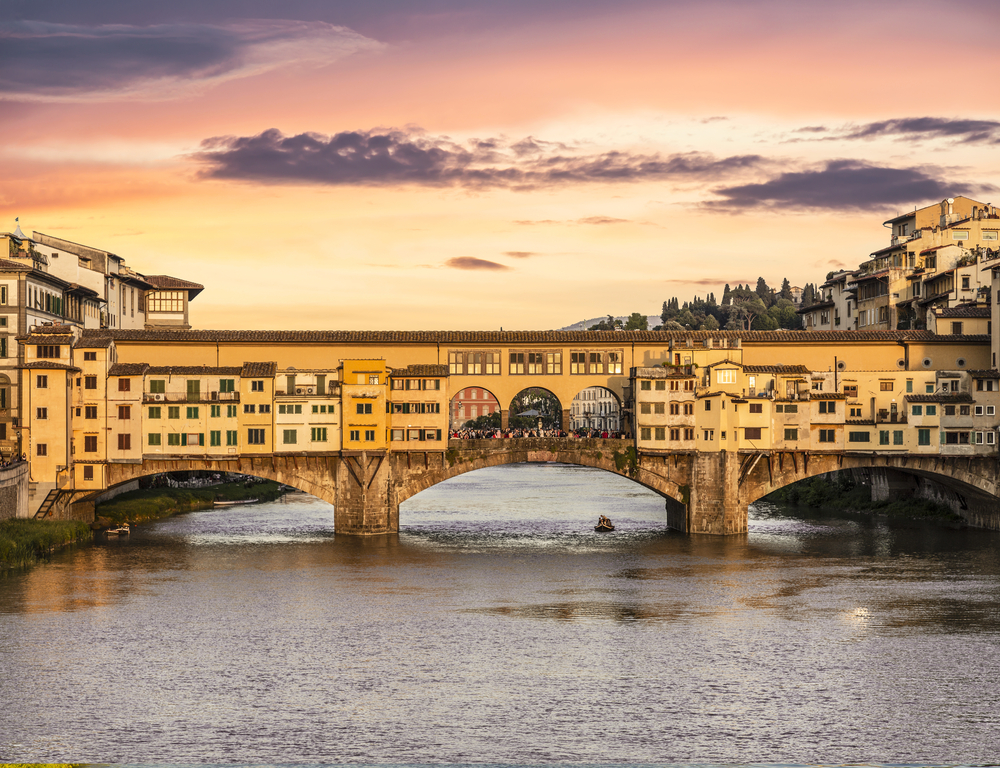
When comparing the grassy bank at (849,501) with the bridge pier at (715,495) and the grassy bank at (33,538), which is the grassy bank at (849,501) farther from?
the grassy bank at (33,538)

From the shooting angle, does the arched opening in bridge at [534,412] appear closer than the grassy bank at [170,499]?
No

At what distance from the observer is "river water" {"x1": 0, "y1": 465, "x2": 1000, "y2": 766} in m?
32.6

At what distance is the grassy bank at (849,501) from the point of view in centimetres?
7894

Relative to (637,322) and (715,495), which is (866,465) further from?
(637,322)

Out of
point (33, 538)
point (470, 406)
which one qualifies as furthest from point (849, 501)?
point (470, 406)

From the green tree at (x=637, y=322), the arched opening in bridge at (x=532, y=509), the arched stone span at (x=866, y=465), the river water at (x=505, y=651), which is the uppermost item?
the green tree at (x=637, y=322)

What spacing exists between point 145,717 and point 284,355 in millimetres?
41415

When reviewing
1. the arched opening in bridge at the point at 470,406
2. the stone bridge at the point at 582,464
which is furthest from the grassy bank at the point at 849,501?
the arched opening in bridge at the point at 470,406

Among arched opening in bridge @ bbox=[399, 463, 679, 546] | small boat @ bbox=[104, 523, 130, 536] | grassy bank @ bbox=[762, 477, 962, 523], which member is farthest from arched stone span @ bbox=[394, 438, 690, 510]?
grassy bank @ bbox=[762, 477, 962, 523]

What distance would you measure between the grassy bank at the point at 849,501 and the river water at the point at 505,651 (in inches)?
333

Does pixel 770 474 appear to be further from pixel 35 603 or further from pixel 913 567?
pixel 35 603

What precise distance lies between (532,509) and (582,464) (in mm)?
18604

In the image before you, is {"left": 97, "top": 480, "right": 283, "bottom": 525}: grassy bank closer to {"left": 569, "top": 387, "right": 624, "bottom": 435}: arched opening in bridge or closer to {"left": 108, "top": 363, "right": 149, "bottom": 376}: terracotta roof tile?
{"left": 108, "top": 363, "right": 149, "bottom": 376}: terracotta roof tile

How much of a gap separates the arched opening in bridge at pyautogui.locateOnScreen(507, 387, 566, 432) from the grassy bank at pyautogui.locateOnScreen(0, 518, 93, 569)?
60874mm
